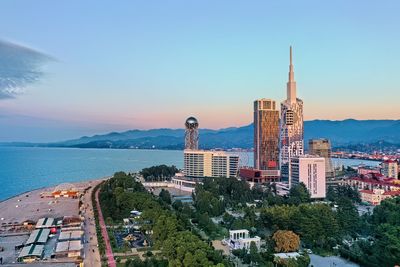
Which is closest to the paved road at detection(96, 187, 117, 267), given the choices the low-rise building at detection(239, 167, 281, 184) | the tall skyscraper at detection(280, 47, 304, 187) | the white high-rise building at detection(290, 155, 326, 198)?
the white high-rise building at detection(290, 155, 326, 198)

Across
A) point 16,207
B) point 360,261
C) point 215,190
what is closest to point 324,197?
point 215,190

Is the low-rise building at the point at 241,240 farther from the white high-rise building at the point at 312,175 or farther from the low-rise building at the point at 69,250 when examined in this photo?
the white high-rise building at the point at 312,175

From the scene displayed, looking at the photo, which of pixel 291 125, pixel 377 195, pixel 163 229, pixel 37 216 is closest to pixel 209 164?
pixel 291 125

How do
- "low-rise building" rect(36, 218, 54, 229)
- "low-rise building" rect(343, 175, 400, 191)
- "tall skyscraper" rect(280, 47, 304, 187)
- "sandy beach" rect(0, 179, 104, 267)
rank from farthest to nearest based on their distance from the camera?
"tall skyscraper" rect(280, 47, 304, 187), "low-rise building" rect(343, 175, 400, 191), "low-rise building" rect(36, 218, 54, 229), "sandy beach" rect(0, 179, 104, 267)

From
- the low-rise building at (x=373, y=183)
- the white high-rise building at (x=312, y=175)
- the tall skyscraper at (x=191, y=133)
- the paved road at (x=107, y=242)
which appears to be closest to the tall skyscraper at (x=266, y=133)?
the tall skyscraper at (x=191, y=133)

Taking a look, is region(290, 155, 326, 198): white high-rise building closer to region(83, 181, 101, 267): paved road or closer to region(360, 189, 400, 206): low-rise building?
region(360, 189, 400, 206): low-rise building

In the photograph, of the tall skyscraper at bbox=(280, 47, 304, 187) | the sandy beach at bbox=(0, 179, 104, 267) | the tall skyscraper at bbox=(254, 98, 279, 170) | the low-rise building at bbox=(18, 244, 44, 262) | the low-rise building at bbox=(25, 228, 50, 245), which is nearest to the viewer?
the low-rise building at bbox=(18, 244, 44, 262)

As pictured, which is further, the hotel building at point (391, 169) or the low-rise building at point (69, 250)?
the hotel building at point (391, 169)
